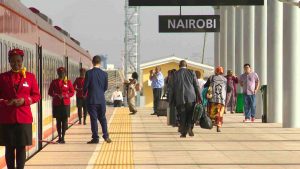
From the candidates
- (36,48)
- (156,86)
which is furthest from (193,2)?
(156,86)

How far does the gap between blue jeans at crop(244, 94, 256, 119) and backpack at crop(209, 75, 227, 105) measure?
14.8 ft

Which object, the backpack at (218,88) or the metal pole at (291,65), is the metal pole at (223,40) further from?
the backpack at (218,88)

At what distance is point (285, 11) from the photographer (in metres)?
20.9

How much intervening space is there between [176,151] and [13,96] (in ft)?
17.8

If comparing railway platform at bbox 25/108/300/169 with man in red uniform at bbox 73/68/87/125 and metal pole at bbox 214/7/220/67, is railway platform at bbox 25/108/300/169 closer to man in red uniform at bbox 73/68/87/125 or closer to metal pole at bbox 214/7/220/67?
man in red uniform at bbox 73/68/87/125

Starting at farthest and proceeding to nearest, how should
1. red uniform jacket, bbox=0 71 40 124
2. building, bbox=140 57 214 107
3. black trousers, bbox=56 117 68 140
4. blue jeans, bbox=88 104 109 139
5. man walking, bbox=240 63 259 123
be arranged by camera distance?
building, bbox=140 57 214 107 → man walking, bbox=240 63 259 123 → black trousers, bbox=56 117 68 140 → blue jeans, bbox=88 104 109 139 → red uniform jacket, bbox=0 71 40 124

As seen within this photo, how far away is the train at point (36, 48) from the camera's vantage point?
11172mm

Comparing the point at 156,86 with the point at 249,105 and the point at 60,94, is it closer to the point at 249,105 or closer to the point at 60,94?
the point at 249,105

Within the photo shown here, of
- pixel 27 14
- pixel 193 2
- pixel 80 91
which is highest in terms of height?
pixel 193 2

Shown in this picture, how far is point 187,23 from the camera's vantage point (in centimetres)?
2295

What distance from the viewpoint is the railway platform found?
1216 cm

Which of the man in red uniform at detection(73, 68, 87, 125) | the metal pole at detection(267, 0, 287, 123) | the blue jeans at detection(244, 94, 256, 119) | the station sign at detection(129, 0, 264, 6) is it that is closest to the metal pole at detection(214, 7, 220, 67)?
the blue jeans at detection(244, 94, 256, 119)

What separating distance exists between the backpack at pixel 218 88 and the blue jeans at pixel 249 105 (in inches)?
178

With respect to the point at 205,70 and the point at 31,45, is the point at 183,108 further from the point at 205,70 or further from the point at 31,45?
the point at 205,70
